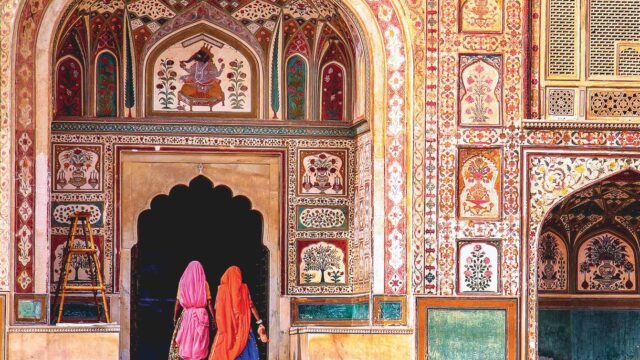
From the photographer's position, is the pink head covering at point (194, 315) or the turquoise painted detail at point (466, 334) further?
the pink head covering at point (194, 315)

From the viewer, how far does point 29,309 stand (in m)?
19.2

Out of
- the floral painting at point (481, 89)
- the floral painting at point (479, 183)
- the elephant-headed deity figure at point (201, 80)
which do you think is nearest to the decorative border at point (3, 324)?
the elephant-headed deity figure at point (201, 80)

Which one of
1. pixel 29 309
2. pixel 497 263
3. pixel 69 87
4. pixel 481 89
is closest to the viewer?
pixel 29 309

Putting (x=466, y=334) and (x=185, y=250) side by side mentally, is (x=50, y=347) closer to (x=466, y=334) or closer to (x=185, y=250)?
(x=185, y=250)

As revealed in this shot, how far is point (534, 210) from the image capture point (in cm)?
1980

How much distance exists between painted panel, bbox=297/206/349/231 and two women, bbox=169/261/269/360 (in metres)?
1.05

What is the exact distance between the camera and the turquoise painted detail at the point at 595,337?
21562 millimetres

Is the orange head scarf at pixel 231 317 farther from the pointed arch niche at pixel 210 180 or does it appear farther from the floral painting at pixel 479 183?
the floral painting at pixel 479 183

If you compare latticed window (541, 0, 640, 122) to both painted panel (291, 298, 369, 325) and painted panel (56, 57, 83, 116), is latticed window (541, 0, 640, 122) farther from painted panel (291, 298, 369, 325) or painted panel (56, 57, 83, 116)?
painted panel (56, 57, 83, 116)

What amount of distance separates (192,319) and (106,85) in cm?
274

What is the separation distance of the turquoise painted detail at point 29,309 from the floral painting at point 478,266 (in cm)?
427

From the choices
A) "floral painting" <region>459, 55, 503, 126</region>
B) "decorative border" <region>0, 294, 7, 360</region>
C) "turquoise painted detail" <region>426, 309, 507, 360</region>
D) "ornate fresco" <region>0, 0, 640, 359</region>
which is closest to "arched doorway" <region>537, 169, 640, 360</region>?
"ornate fresco" <region>0, 0, 640, 359</region>

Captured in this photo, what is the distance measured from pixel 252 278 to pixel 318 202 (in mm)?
1268

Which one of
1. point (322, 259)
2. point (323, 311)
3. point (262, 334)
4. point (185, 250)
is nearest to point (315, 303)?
point (323, 311)
